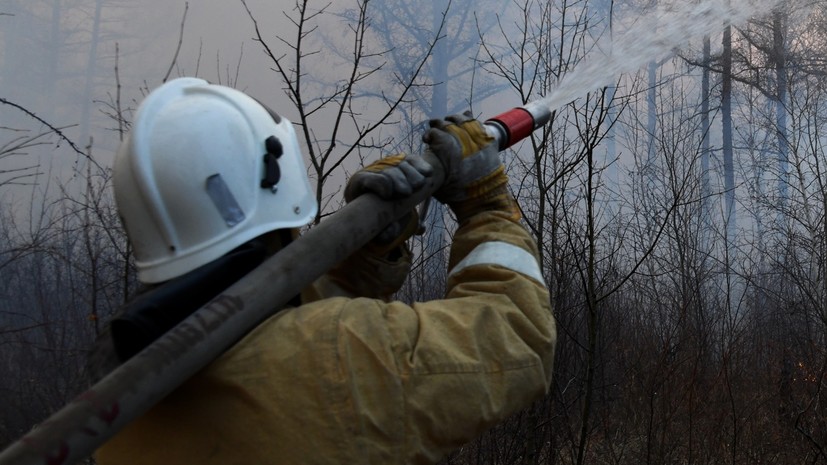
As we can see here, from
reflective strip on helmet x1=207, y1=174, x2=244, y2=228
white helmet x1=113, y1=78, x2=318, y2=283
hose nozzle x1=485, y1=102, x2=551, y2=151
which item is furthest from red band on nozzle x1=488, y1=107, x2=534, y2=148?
reflective strip on helmet x1=207, y1=174, x2=244, y2=228

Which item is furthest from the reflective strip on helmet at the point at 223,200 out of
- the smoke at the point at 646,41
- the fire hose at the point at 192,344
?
the smoke at the point at 646,41

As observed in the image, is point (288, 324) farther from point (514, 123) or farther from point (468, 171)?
point (514, 123)

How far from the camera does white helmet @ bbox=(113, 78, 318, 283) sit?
4.75ft

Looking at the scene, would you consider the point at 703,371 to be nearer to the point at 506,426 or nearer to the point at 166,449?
the point at 506,426

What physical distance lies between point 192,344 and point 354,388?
26 cm

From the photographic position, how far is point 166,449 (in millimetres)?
1286

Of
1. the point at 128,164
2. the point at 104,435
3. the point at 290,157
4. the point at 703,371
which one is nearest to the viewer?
the point at 104,435

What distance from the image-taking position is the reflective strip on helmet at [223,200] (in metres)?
1.47

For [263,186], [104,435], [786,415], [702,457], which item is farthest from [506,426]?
[104,435]

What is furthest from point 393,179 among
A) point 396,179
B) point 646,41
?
point 646,41

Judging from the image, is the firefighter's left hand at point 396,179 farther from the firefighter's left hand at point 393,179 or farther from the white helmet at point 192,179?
the white helmet at point 192,179

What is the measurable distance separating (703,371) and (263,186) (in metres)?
5.14

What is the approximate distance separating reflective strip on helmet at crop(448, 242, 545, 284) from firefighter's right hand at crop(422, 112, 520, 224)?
0.17m

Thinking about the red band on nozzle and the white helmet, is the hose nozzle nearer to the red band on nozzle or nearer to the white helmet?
the red band on nozzle
